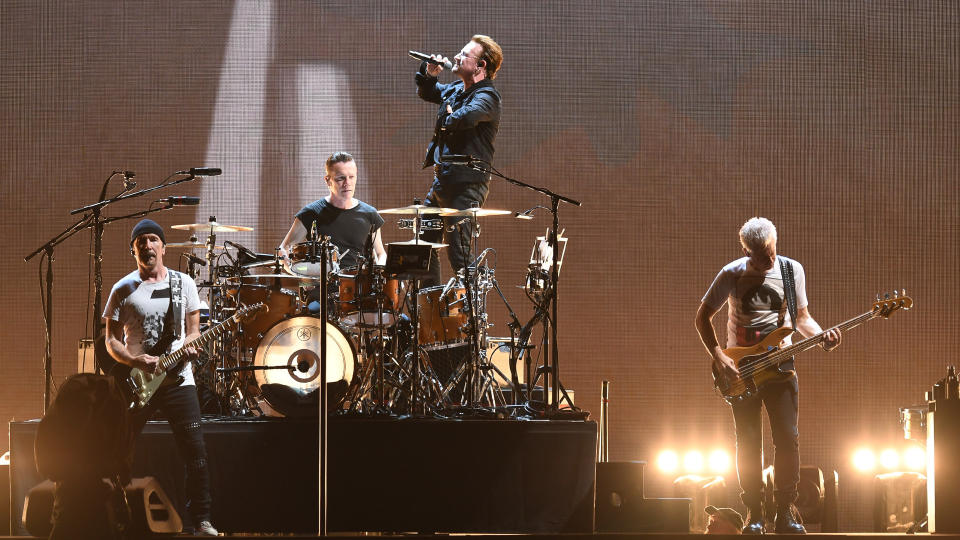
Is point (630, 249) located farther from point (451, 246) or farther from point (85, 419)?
point (85, 419)

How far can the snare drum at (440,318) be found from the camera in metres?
6.50

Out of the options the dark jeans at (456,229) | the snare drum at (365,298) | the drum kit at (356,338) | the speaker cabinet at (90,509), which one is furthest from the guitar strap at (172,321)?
the dark jeans at (456,229)

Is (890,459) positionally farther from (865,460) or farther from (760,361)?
(760,361)

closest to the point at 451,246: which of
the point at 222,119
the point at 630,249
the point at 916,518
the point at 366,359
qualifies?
the point at 366,359

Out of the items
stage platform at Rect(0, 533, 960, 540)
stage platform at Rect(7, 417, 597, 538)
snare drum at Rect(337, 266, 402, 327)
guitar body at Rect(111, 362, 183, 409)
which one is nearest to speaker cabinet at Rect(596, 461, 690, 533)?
stage platform at Rect(7, 417, 597, 538)

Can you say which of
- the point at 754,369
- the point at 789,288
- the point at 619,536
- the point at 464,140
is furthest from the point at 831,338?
the point at 464,140

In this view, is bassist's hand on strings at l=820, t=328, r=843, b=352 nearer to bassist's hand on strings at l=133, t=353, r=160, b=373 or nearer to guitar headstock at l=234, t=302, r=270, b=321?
guitar headstock at l=234, t=302, r=270, b=321

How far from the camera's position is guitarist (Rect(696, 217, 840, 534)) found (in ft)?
17.5

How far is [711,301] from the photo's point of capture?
18.2 feet

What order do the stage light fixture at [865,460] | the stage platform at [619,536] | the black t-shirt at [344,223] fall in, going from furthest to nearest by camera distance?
1. the stage light fixture at [865,460]
2. the black t-shirt at [344,223]
3. the stage platform at [619,536]

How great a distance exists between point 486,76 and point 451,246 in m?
1.24

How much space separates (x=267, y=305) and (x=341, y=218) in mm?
962

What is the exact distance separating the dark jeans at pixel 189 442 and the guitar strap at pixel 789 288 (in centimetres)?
322

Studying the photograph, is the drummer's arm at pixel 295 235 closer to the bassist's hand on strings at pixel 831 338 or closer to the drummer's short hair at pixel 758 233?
the drummer's short hair at pixel 758 233
